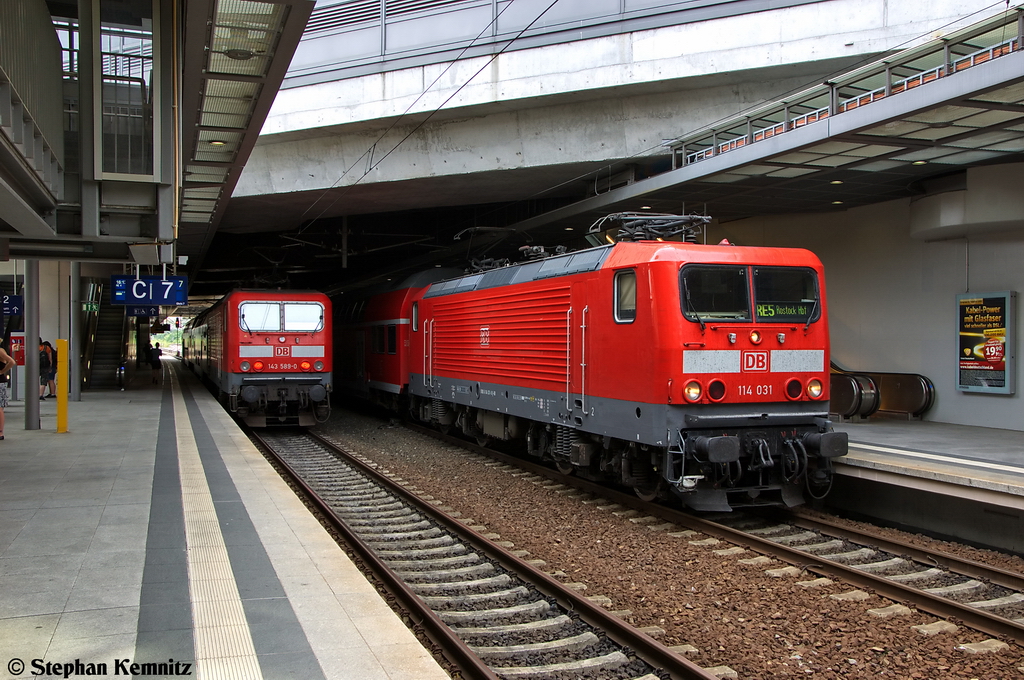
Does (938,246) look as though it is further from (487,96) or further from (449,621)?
(449,621)

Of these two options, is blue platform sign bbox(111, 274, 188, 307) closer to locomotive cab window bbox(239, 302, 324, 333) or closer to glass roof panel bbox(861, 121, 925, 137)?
locomotive cab window bbox(239, 302, 324, 333)

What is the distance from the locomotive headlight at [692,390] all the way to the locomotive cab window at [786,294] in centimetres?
118

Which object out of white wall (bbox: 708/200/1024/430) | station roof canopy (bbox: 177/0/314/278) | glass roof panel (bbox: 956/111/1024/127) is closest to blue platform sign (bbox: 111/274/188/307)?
station roof canopy (bbox: 177/0/314/278)

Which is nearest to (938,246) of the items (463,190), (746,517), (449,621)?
(746,517)


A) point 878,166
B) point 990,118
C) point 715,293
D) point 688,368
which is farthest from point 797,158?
point 688,368

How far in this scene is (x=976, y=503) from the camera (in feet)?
26.4

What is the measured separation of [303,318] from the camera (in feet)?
53.6

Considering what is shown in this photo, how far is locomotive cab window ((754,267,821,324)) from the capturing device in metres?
8.83

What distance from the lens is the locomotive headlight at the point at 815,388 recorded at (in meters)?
8.88

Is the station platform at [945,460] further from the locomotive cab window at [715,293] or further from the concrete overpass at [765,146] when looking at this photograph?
the locomotive cab window at [715,293]

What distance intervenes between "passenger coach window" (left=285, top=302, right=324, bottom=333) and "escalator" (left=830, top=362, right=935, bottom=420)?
10002 mm

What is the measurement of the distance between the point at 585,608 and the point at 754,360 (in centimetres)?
389

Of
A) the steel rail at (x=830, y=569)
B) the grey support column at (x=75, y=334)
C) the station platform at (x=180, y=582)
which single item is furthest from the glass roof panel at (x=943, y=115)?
the grey support column at (x=75, y=334)

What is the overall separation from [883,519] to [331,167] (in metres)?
12.9
